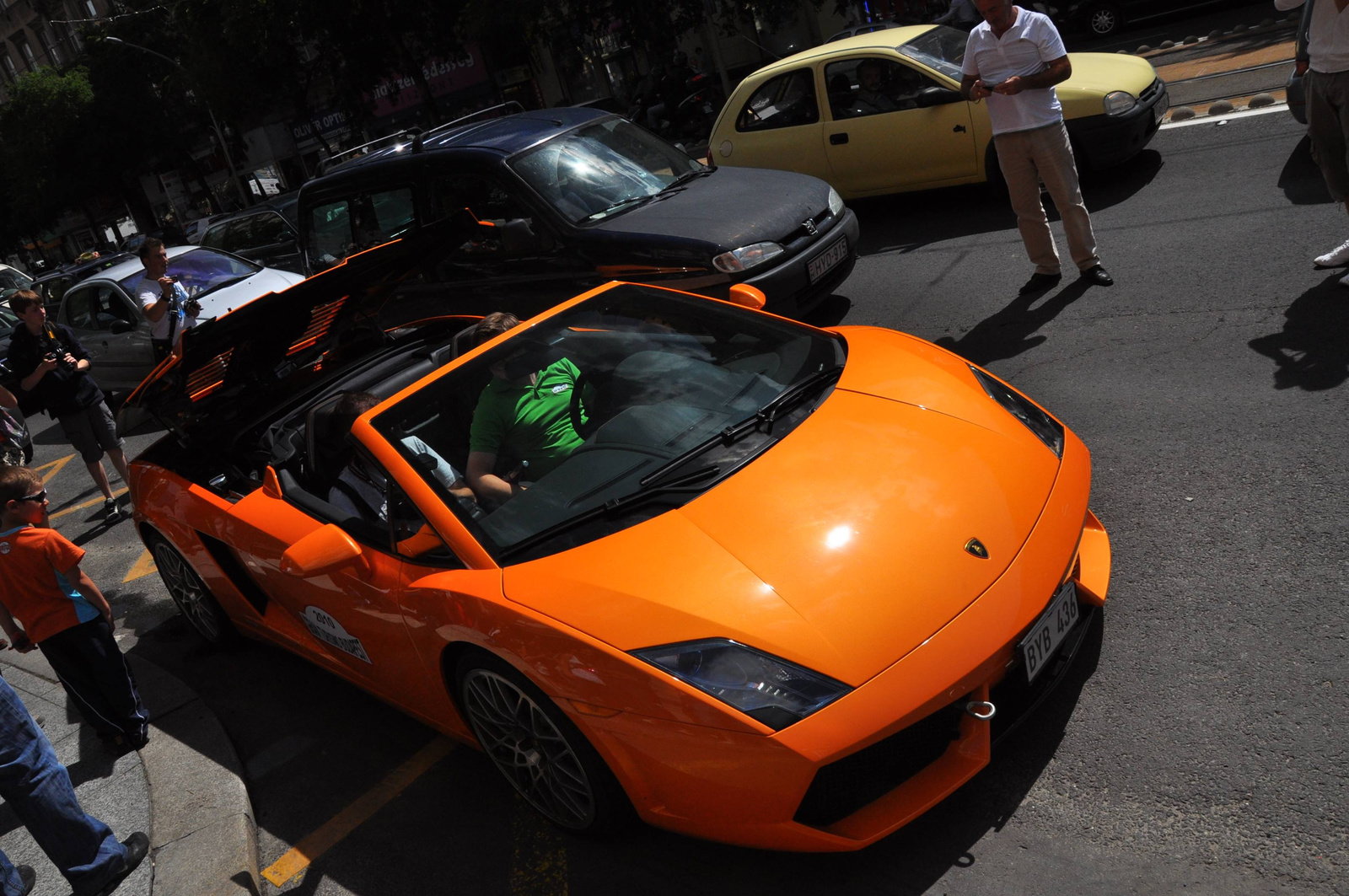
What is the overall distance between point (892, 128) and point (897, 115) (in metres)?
0.12

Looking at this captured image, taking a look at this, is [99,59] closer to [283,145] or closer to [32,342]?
[283,145]

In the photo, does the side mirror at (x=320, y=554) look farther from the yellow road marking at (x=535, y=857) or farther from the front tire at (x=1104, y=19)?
the front tire at (x=1104, y=19)

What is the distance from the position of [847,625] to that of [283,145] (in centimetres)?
5024

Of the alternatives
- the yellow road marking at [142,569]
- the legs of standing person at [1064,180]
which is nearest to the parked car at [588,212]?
the legs of standing person at [1064,180]

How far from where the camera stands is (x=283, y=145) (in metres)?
47.5

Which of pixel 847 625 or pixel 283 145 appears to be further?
pixel 283 145

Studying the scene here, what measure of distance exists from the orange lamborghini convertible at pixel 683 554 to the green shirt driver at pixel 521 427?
0.01 meters

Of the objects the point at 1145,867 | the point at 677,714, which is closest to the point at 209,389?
the point at 677,714

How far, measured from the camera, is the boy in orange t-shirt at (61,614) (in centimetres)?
424

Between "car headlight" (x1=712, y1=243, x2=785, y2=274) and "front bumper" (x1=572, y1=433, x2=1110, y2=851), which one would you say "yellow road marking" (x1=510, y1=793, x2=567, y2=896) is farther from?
"car headlight" (x1=712, y1=243, x2=785, y2=274)

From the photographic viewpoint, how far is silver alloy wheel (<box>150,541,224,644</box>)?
517cm

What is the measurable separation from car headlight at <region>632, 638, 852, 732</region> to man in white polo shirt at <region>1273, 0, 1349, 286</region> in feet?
14.3

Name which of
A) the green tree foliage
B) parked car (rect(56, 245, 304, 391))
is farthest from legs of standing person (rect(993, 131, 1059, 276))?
the green tree foliage

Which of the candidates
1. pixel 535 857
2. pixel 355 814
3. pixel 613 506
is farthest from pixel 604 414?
pixel 355 814
